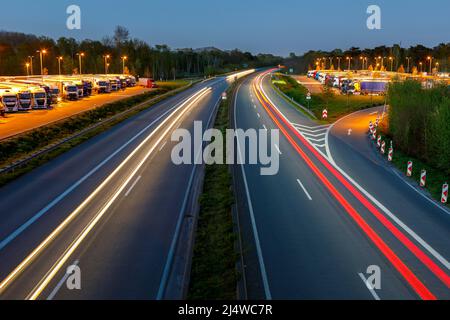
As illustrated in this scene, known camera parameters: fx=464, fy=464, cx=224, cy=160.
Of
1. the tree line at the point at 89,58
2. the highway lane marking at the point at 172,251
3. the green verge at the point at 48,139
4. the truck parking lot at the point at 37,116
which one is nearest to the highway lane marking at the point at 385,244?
the highway lane marking at the point at 172,251

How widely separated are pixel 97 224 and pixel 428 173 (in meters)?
18.4

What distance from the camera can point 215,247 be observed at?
15.1 meters

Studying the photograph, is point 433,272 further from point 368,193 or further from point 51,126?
point 51,126

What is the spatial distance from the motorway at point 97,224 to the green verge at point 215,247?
0.67 m

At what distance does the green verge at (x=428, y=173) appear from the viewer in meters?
22.4

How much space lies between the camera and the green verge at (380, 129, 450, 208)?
2244cm

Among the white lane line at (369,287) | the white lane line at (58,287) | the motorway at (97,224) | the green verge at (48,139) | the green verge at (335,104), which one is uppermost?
the green verge at (335,104)

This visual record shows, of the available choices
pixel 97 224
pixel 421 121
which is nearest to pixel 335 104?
pixel 421 121

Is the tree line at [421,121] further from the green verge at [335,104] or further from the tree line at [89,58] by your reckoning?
the tree line at [89,58]

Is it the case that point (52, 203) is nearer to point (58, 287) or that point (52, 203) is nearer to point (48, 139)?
point (58, 287)

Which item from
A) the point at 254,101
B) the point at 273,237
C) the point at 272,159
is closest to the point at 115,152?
the point at 272,159

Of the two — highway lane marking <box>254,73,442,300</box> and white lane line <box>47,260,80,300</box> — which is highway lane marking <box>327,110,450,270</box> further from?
white lane line <box>47,260,80,300</box>
